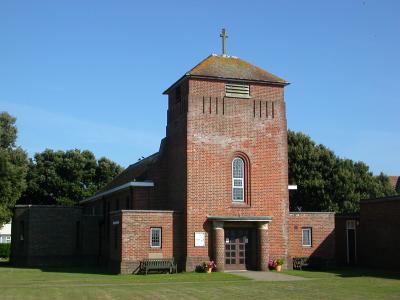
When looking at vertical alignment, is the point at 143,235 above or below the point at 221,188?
below

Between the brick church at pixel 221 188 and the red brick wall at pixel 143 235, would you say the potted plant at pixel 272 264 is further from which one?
the red brick wall at pixel 143 235

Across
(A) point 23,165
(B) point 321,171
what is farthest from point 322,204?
(A) point 23,165

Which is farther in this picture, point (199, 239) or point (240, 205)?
point (240, 205)

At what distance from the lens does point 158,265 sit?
31641 millimetres

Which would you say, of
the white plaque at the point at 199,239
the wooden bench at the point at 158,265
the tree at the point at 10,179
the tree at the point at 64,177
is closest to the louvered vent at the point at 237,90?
the white plaque at the point at 199,239

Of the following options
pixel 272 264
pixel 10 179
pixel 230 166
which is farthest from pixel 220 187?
pixel 10 179

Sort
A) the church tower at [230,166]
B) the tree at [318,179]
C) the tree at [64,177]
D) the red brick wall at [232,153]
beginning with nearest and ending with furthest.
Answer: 1. the church tower at [230,166]
2. the red brick wall at [232,153]
3. the tree at [318,179]
4. the tree at [64,177]

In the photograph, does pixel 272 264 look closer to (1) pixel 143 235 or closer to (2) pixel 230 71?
(1) pixel 143 235

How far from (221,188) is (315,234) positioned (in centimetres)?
661

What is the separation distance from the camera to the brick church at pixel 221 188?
106 ft

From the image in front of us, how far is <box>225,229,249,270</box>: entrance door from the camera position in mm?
32812

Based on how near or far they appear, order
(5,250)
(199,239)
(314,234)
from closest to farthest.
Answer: (199,239), (314,234), (5,250)

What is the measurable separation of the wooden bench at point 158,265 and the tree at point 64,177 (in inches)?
1288

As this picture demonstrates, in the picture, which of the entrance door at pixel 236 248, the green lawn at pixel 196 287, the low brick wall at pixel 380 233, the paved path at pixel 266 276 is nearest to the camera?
the green lawn at pixel 196 287
